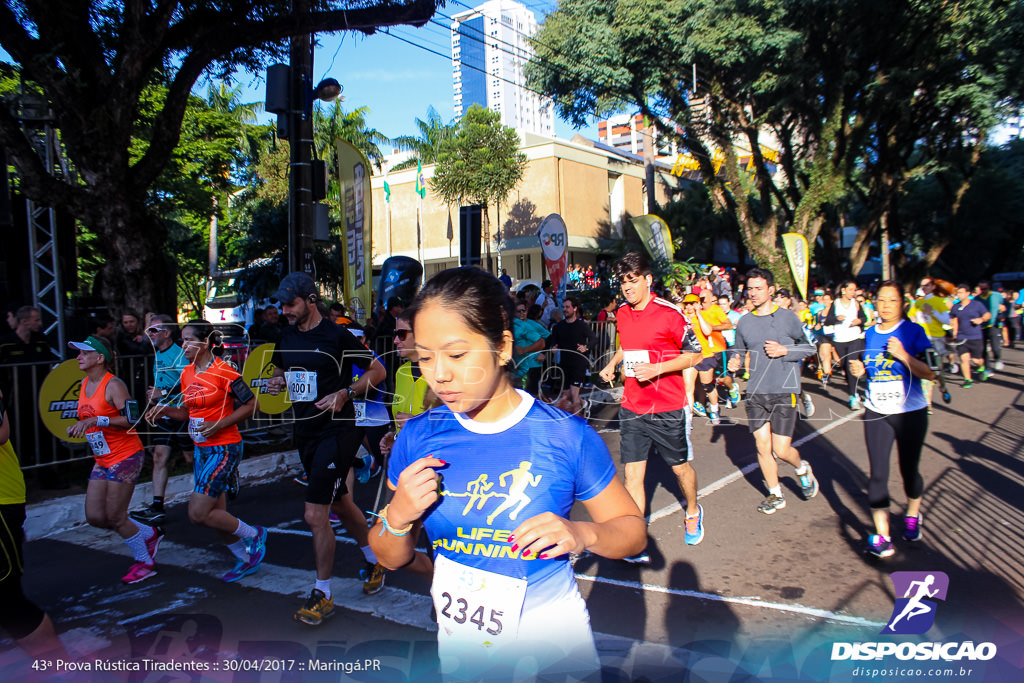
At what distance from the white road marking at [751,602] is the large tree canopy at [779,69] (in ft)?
56.3

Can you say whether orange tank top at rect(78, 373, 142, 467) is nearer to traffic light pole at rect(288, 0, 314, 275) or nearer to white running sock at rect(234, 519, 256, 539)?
white running sock at rect(234, 519, 256, 539)

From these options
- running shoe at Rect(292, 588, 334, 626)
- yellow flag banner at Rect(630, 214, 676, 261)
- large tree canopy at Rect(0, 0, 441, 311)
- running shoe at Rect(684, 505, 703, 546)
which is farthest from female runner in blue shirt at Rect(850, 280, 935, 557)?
yellow flag banner at Rect(630, 214, 676, 261)

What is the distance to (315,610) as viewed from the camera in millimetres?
4062

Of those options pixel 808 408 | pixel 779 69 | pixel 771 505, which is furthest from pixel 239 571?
pixel 779 69

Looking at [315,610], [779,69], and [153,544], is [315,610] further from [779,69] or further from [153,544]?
[779,69]

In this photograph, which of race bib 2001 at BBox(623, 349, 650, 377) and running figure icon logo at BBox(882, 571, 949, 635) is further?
race bib 2001 at BBox(623, 349, 650, 377)

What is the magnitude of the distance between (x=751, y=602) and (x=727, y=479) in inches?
118

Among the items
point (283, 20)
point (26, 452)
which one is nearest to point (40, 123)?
point (283, 20)

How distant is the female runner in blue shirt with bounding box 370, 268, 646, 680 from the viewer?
1.75 metres

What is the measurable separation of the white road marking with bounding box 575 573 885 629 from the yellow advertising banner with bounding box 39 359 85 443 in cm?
544

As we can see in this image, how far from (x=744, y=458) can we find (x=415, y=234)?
35.2m

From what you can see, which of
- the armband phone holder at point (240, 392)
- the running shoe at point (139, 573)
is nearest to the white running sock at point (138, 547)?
the running shoe at point (139, 573)

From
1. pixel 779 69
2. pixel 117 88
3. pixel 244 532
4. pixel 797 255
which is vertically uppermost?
pixel 779 69

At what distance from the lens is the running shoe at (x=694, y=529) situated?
5.13m
